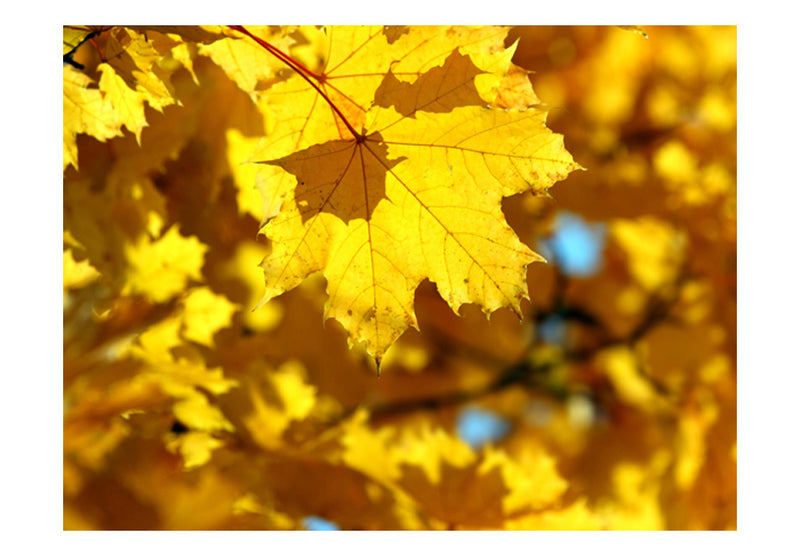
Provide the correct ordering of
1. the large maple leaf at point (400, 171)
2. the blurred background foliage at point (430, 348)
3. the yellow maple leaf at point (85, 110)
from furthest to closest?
the blurred background foliage at point (430, 348)
the yellow maple leaf at point (85, 110)
the large maple leaf at point (400, 171)

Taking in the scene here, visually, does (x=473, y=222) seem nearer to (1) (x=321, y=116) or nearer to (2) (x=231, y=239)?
(1) (x=321, y=116)

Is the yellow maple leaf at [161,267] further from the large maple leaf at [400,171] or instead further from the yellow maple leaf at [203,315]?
the large maple leaf at [400,171]

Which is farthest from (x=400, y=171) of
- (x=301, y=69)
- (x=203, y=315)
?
(x=203, y=315)

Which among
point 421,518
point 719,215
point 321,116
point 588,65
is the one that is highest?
point 588,65

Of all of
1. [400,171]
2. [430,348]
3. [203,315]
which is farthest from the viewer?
[430,348]

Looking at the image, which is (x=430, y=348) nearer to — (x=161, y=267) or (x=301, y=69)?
(x=161, y=267)

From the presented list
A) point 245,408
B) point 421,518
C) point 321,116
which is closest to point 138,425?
point 245,408

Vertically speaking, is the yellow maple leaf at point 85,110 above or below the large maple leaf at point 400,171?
above

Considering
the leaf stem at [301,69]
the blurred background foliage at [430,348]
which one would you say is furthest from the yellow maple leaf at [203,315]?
the leaf stem at [301,69]
